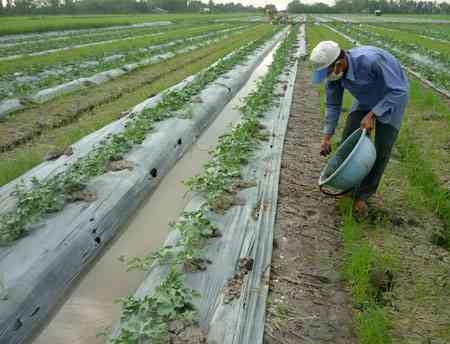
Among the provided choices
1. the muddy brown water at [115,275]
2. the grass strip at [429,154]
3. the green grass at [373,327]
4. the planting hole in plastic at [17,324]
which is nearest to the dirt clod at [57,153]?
the muddy brown water at [115,275]

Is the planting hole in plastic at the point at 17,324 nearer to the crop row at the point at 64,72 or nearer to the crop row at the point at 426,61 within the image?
the crop row at the point at 64,72

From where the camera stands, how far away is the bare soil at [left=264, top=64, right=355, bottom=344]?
2664 mm

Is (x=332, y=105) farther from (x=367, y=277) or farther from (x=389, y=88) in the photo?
(x=367, y=277)

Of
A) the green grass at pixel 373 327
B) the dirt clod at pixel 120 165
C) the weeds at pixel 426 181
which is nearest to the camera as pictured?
the green grass at pixel 373 327

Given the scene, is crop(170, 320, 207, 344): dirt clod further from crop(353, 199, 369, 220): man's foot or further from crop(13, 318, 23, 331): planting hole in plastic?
crop(353, 199, 369, 220): man's foot

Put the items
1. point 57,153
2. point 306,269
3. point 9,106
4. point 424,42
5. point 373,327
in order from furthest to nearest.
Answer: point 424,42, point 9,106, point 57,153, point 306,269, point 373,327

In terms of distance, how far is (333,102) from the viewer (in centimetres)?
395

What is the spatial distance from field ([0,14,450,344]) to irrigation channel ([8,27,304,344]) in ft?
0.04

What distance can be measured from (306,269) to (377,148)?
1.33 meters

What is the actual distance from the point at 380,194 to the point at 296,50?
43.7ft

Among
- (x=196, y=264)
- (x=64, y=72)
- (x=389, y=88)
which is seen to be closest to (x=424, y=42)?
(x=64, y=72)

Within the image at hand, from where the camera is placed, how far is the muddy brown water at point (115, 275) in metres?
2.76

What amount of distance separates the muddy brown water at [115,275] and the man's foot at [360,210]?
1720 mm

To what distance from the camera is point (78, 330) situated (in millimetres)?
2750
